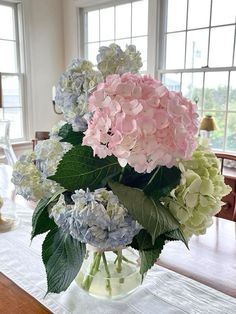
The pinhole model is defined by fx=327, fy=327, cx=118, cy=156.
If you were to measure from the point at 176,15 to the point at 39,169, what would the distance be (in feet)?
8.72

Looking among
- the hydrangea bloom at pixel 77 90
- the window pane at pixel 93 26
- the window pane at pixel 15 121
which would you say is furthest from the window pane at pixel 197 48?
the hydrangea bloom at pixel 77 90

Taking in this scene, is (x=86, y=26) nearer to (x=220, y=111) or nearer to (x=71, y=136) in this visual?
(x=220, y=111)

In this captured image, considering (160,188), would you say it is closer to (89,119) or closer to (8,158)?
(89,119)

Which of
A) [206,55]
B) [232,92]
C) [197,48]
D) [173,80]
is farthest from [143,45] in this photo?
[232,92]

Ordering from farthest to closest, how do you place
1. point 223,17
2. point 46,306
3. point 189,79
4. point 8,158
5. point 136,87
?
point 189,79 → point 223,17 → point 8,158 → point 46,306 → point 136,87

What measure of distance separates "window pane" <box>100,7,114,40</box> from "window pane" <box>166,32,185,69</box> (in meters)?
0.73

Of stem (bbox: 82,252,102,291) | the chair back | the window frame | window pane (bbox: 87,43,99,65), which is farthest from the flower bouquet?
window pane (bbox: 87,43,99,65)

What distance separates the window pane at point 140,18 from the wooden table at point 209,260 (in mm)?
2500

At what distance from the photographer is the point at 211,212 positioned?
0.61m

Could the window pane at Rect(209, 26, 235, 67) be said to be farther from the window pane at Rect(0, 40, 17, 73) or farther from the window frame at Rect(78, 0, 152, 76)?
the window pane at Rect(0, 40, 17, 73)

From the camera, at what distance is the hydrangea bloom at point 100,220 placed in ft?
1.74

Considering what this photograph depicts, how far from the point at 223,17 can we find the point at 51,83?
6.20 feet

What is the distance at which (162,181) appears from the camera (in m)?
0.53

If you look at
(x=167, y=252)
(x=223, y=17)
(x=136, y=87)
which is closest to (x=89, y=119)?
(x=136, y=87)
